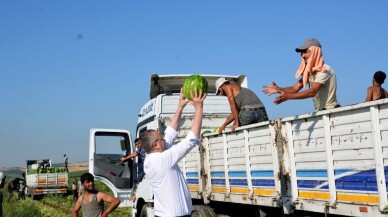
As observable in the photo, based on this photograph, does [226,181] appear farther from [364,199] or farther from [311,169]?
[364,199]

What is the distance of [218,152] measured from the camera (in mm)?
8125

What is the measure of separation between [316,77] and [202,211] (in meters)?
3.50

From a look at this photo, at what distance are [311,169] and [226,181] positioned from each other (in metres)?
2.42

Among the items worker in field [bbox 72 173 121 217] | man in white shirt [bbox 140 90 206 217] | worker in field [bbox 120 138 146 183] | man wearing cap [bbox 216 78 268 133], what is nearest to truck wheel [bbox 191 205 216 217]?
man wearing cap [bbox 216 78 268 133]

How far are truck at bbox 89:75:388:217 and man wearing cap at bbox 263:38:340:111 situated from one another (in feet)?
1.64

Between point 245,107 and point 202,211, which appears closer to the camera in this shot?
point 245,107

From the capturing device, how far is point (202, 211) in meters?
8.70

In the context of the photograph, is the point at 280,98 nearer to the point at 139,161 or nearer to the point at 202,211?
the point at 202,211

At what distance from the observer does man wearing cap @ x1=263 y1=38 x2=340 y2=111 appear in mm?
6133

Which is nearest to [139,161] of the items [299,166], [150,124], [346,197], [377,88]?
[150,124]

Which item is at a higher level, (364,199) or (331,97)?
(331,97)

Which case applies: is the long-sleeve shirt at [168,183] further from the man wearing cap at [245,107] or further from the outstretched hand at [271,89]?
the man wearing cap at [245,107]

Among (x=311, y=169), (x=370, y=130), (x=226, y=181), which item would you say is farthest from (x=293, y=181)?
(x=226, y=181)

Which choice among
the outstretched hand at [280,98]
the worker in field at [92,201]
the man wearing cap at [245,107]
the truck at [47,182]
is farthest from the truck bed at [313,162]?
the truck at [47,182]
